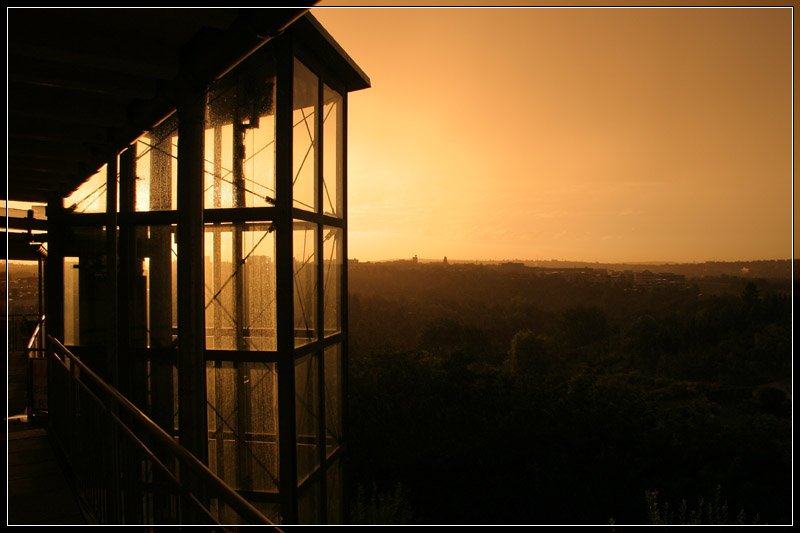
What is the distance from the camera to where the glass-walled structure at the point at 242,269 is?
22.2ft

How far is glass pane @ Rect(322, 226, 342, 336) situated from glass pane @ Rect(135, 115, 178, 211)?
2.23 m

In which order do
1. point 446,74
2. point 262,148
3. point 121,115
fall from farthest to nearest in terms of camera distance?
1. point 446,74
2. point 262,148
3. point 121,115

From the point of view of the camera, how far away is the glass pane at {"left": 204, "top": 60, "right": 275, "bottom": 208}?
6.86 meters

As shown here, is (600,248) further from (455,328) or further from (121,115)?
(121,115)

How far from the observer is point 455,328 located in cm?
3562

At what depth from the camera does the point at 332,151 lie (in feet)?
27.4

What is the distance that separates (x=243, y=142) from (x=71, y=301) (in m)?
3.71

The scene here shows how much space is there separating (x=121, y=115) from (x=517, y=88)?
46.5 feet

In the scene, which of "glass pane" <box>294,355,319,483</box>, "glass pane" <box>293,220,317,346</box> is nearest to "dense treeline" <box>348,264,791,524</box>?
"glass pane" <box>294,355,319,483</box>

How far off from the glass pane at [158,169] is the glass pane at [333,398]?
3.21 m

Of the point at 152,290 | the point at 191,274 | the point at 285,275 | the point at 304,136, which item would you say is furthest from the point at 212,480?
the point at 304,136

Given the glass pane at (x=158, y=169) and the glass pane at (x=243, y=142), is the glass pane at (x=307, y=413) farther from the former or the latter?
the glass pane at (x=158, y=169)

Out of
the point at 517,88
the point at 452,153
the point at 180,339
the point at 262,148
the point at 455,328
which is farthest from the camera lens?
the point at 455,328

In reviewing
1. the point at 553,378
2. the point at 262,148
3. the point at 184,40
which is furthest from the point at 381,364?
the point at 184,40
